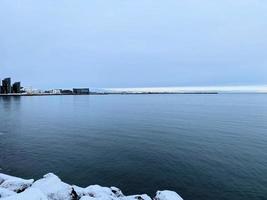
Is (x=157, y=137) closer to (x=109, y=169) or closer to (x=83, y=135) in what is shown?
(x=83, y=135)

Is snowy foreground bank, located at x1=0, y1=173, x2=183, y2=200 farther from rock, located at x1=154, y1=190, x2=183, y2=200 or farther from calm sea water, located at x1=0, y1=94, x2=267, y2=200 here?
calm sea water, located at x1=0, y1=94, x2=267, y2=200

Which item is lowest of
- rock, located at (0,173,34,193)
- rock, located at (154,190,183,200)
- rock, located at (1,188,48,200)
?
rock, located at (154,190,183,200)

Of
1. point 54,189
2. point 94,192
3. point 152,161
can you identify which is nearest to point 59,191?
point 54,189

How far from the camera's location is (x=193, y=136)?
43.2 m

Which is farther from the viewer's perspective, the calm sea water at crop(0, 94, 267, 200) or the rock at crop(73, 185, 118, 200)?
the calm sea water at crop(0, 94, 267, 200)

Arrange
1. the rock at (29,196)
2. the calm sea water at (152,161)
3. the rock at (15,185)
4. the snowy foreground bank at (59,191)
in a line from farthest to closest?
the calm sea water at (152,161)
the rock at (15,185)
the snowy foreground bank at (59,191)
the rock at (29,196)

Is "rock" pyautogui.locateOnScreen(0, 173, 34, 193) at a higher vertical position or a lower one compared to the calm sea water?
higher

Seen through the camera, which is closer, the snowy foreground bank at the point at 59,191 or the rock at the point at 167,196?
the snowy foreground bank at the point at 59,191

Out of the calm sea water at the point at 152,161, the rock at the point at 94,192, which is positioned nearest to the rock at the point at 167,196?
the rock at the point at 94,192

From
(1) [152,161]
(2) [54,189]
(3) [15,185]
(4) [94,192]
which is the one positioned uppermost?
(2) [54,189]

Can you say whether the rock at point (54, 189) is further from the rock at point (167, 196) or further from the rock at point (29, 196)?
the rock at point (167, 196)

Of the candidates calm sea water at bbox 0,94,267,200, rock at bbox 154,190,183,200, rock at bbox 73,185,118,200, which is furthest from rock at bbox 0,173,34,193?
rock at bbox 154,190,183,200

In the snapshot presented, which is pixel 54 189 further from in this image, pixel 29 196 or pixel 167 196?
pixel 167 196

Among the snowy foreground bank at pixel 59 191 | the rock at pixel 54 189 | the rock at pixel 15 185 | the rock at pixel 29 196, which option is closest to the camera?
the rock at pixel 29 196
